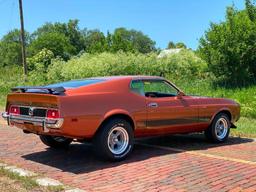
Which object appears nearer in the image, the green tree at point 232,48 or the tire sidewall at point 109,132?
the tire sidewall at point 109,132

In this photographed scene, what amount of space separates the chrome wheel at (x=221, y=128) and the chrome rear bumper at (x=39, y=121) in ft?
13.1

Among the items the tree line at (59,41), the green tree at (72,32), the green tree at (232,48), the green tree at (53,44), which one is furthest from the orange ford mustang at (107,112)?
the green tree at (72,32)

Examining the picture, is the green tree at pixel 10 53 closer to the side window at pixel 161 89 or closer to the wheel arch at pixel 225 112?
the wheel arch at pixel 225 112

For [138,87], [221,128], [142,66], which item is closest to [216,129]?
[221,128]

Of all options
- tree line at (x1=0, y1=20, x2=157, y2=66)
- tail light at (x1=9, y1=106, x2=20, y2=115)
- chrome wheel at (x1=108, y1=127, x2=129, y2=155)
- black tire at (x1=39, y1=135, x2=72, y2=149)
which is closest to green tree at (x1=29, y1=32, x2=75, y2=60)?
tree line at (x1=0, y1=20, x2=157, y2=66)

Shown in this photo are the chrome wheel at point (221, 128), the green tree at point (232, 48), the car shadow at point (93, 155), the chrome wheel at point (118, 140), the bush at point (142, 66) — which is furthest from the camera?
the bush at point (142, 66)

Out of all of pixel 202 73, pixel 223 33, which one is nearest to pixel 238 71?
pixel 223 33

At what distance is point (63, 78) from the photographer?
1265 inches

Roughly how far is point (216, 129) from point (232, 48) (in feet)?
33.7

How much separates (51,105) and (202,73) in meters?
17.4

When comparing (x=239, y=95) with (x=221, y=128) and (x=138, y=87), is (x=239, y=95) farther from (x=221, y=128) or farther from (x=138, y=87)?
(x=138, y=87)

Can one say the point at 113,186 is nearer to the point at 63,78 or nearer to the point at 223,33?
the point at 223,33

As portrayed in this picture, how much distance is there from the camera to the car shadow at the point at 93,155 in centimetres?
803

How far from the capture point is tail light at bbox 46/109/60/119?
758 cm
